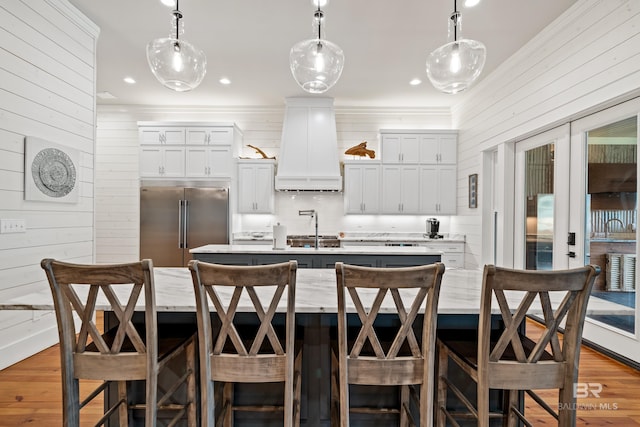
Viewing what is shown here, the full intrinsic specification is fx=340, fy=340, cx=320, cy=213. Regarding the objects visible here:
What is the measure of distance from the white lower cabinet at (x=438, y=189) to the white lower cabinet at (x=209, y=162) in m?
3.21

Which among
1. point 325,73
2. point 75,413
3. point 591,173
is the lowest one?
point 75,413

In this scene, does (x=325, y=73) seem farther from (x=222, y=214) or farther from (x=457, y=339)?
(x=222, y=214)

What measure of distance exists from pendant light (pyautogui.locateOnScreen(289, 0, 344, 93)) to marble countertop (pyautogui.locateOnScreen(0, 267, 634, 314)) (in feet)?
4.01

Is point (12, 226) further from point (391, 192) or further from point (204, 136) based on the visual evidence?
point (391, 192)

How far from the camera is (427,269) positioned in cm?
128

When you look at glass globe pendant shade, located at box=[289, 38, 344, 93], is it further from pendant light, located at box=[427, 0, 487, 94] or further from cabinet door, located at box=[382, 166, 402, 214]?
cabinet door, located at box=[382, 166, 402, 214]

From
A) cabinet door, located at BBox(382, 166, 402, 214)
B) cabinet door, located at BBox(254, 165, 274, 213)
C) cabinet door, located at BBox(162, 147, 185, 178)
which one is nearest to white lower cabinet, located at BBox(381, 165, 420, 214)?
cabinet door, located at BBox(382, 166, 402, 214)

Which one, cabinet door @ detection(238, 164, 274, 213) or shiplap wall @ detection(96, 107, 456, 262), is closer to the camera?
cabinet door @ detection(238, 164, 274, 213)

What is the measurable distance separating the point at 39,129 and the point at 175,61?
1.80 m

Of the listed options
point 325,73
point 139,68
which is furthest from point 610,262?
point 139,68

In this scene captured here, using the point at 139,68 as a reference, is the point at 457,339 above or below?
below

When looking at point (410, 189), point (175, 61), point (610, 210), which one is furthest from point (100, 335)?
point (410, 189)

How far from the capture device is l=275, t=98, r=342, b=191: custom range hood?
5.51m

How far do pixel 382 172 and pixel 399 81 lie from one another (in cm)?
148
